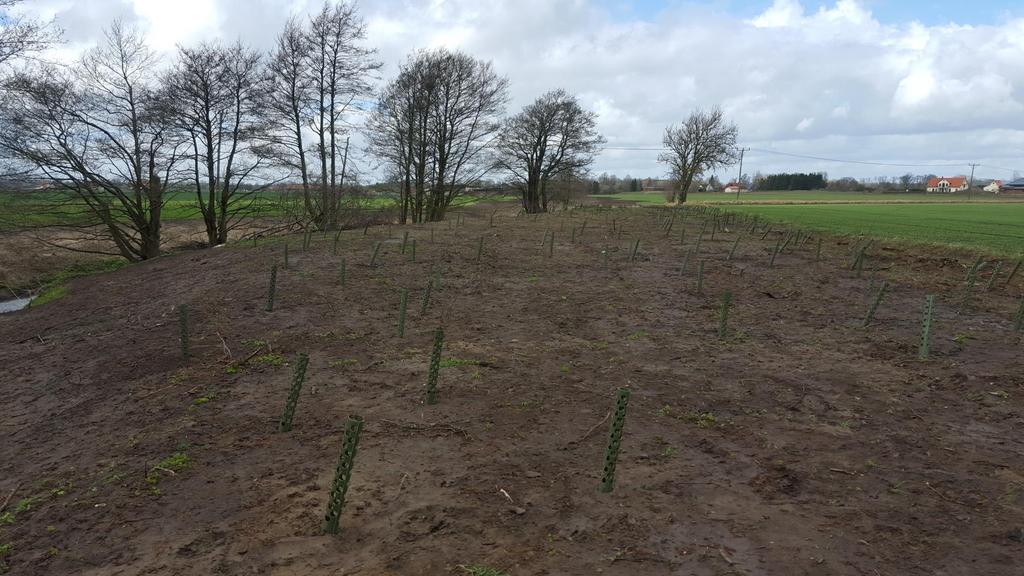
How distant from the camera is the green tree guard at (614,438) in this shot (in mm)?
3908

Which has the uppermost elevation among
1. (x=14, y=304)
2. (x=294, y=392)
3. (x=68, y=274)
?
(x=294, y=392)

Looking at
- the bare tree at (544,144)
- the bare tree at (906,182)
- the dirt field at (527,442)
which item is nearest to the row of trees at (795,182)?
the bare tree at (906,182)

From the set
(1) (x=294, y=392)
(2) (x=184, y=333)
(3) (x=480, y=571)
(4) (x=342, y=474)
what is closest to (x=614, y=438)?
(3) (x=480, y=571)

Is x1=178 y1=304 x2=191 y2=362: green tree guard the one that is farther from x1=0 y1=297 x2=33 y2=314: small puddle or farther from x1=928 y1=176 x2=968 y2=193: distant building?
x1=928 y1=176 x2=968 y2=193: distant building

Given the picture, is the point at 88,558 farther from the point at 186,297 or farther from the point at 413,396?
the point at 186,297

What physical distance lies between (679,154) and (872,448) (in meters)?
67.0

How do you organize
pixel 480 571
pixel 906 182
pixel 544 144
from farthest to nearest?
pixel 906 182 → pixel 544 144 → pixel 480 571

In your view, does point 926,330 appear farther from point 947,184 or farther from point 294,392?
point 947,184

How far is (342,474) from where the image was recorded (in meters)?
3.53

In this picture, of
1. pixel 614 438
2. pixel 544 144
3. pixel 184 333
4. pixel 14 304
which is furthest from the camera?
pixel 544 144

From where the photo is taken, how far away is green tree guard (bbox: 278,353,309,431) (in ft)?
16.7

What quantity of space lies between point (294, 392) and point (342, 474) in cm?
182

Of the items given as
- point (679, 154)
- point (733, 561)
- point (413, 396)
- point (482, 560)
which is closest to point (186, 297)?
point (413, 396)

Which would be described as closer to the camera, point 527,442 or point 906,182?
point 527,442
